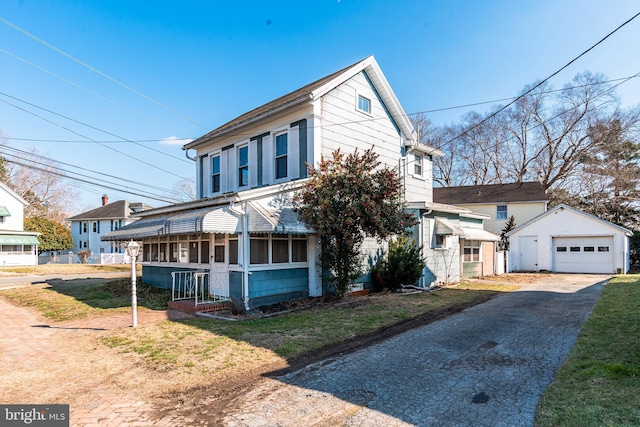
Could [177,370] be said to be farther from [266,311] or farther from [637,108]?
[637,108]

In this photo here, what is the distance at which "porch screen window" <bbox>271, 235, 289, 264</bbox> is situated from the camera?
11.3 meters

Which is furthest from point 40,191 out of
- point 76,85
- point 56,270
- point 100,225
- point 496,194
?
point 496,194

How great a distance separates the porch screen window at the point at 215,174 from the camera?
54.4 ft

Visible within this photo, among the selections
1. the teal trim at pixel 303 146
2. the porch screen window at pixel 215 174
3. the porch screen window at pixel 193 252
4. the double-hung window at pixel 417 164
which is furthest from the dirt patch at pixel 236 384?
the porch screen window at pixel 215 174

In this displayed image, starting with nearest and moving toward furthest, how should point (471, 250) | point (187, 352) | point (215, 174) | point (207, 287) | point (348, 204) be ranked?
1. point (187, 352)
2. point (348, 204)
3. point (207, 287)
4. point (215, 174)
5. point (471, 250)

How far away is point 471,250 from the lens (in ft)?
66.9

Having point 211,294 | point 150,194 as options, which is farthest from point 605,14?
point 150,194

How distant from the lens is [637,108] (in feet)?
109

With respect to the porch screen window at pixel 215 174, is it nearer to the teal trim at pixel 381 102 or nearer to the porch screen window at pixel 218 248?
the porch screen window at pixel 218 248

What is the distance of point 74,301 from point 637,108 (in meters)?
44.3

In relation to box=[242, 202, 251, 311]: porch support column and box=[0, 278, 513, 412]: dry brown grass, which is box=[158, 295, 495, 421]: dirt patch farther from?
box=[242, 202, 251, 311]: porch support column

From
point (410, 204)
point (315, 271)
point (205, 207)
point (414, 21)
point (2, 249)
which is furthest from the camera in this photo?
point (2, 249)

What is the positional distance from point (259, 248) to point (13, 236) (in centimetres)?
3779

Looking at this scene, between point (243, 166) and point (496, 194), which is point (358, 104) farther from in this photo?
point (496, 194)
